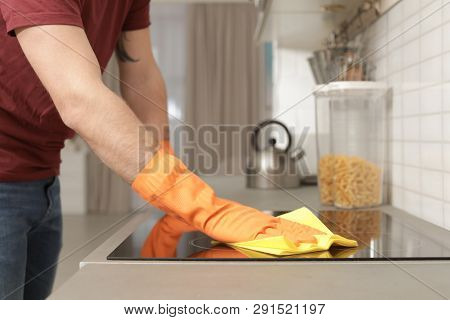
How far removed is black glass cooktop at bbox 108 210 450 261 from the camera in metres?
0.59

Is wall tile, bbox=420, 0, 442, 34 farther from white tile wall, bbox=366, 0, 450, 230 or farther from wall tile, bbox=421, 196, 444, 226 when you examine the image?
wall tile, bbox=421, 196, 444, 226

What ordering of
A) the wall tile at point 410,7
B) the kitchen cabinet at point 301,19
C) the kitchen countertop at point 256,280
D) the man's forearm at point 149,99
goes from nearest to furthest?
the kitchen countertop at point 256,280, the wall tile at point 410,7, the man's forearm at point 149,99, the kitchen cabinet at point 301,19

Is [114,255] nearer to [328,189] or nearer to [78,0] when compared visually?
[78,0]

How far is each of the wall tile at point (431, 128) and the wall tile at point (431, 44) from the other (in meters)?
0.11

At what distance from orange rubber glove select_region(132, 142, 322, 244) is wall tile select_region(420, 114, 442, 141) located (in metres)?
0.33

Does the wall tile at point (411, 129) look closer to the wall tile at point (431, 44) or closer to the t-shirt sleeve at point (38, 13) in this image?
the wall tile at point (431, 44)

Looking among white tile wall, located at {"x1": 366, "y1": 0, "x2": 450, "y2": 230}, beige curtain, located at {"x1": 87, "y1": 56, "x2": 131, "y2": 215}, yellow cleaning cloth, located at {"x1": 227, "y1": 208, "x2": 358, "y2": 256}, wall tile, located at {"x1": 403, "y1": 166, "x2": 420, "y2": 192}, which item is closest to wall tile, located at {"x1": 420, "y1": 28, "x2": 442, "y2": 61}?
white tile wall, located at {"x1": 366, "y1": 0, "x2": 450, "y2": 230}

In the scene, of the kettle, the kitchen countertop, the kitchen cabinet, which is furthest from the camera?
the kettle

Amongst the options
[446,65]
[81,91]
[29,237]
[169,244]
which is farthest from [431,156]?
[29,237]

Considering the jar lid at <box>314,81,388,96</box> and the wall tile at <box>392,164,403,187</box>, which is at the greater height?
the jar lid at <box>314,81,388,96</box>

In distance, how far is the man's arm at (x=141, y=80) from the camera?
103 centimetres

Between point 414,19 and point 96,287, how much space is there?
773 mm

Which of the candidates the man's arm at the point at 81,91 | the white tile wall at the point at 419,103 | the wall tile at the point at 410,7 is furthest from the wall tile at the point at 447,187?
the man's arm at the point at 81,91

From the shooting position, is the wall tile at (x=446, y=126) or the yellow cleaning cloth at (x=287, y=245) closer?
the yellow cleaning cloth at (x=287, y=245)
